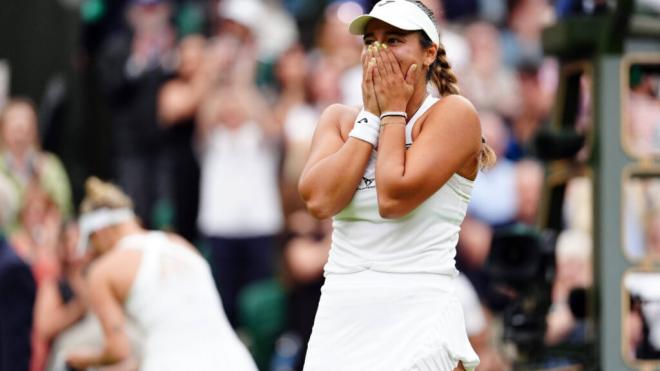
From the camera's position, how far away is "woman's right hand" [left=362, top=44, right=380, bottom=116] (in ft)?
16.4

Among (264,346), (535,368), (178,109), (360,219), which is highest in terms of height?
(360,219)

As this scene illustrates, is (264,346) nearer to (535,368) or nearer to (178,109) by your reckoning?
(178,109)

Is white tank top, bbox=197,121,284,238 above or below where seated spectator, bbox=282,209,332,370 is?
above

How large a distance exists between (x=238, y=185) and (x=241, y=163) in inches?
7.1

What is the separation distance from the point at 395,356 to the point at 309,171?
0.66 m

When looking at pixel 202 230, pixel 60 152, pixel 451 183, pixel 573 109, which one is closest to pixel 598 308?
pixel 573 109

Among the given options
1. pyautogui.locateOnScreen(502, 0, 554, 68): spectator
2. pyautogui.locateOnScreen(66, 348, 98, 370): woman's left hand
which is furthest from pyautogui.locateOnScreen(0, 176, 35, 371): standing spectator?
pyautogui.locateOnScreen(502, 0, 554, 68): spectator

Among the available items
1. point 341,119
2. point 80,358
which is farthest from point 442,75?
point 80,358

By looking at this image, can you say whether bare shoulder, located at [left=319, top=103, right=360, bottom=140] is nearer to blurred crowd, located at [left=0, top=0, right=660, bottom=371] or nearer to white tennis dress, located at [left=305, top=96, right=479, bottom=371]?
white tennis dress, located at [left=305, top=96, right=479, bottom=371]

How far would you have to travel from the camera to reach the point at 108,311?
8516 millimetres

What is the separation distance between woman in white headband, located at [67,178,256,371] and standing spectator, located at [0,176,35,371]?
509 mm

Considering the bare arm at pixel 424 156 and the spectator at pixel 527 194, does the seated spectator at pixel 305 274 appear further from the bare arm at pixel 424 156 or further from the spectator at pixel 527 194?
the bare arm at pixel 424 156

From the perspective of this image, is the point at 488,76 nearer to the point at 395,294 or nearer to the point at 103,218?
the point at 103,218

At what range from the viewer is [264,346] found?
1154 centimetres
